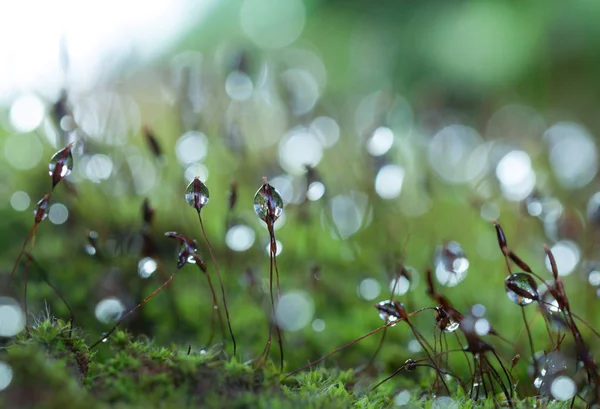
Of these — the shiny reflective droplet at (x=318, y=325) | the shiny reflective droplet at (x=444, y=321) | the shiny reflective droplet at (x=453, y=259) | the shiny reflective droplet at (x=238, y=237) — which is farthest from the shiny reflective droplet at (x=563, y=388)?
the shiny reflective droplet at (x=238, y=237)

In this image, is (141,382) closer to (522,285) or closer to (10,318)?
(10,318)

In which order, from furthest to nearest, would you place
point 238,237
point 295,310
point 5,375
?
point 295,310 < point 238,237 < point 5,375

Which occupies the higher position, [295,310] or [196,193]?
[196,193]

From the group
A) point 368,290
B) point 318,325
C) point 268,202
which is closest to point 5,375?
point 268,202

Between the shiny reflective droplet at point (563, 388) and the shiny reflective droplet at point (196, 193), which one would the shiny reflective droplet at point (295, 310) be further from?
the shiny reflective droplet at point (563, 388)

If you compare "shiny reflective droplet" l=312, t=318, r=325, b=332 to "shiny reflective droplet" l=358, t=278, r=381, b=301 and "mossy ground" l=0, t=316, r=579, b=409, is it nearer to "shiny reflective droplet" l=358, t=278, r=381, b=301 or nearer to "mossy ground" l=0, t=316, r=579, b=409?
"shiny reflective droplet" l=358, t=278, r=381, b=301

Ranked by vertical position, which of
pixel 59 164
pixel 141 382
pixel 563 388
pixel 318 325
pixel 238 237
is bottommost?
pixel 563 388
